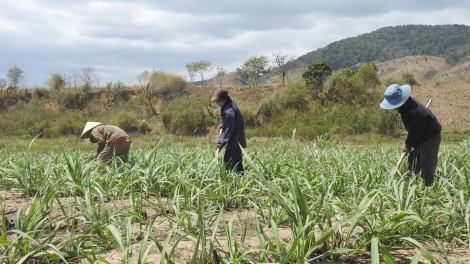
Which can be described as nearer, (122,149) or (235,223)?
(235,223)

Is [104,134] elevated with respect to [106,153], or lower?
elevated

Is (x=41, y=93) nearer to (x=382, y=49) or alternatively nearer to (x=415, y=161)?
(x=415, y=161)

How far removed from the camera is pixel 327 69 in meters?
26.7

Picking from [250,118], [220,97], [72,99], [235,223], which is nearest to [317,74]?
[250,118]

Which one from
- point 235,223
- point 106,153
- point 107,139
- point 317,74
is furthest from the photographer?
point 317,74

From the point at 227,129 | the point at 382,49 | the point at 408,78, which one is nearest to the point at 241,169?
the point at 227,129

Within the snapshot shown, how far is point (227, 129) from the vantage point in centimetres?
516

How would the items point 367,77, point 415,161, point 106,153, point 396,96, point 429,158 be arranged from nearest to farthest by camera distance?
point 396,96 < point 429,158 < point 415,161 < point 106,153 < point 367,77

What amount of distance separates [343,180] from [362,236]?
160 centimetres

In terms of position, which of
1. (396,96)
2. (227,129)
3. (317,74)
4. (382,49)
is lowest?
(227,129)

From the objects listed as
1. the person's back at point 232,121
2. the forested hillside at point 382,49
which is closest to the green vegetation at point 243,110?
the person's back at point 232,121

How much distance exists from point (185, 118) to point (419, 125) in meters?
21.1

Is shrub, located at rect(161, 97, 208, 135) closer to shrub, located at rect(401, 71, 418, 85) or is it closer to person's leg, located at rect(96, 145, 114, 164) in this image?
shrub, located at rect(401, 71, 418, 85)

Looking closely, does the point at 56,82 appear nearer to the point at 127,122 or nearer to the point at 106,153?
the point at 127,122
